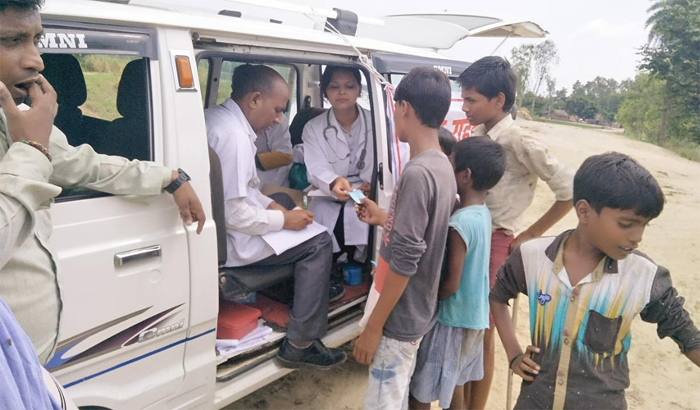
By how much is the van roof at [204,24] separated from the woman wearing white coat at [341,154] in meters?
0.48

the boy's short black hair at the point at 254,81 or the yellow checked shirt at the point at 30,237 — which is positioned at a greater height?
the boy's short black hair at the point at 254,81

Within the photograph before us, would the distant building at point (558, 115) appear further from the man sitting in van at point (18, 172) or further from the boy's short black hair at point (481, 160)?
the man sitting in van at point (18, 172)

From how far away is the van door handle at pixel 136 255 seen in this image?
1.78 metres

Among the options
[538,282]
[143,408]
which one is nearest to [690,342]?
[538,282]

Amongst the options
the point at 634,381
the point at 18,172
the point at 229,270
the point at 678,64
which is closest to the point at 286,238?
the point at 229,270

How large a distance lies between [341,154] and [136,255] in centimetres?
175

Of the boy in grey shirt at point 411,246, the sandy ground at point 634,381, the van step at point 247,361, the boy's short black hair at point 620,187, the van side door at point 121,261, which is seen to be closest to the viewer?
the boy's short black hair at point 620,187

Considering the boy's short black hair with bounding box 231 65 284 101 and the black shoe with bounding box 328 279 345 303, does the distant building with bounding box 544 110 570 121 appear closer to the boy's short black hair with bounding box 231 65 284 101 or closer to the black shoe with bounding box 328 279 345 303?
the black shoe with bounding box 328 279 345 303

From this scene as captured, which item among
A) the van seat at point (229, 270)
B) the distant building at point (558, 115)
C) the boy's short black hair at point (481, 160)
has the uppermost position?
the boy's short black hair at point (481, 160)

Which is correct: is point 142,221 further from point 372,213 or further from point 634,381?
point 634,381

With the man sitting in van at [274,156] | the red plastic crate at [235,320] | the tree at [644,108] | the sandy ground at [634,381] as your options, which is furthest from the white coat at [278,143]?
the tree at [644,108]

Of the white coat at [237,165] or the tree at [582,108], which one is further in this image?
the tree at [582,108]

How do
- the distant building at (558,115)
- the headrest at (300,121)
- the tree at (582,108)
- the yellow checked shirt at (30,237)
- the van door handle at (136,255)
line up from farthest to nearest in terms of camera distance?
the tree at (582,108)
the distant building at (558,115)
the headrest at (300,121)
the van door handle at (136,255)
the yellow checked shirt at (30,237)

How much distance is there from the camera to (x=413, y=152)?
7.06 ft
